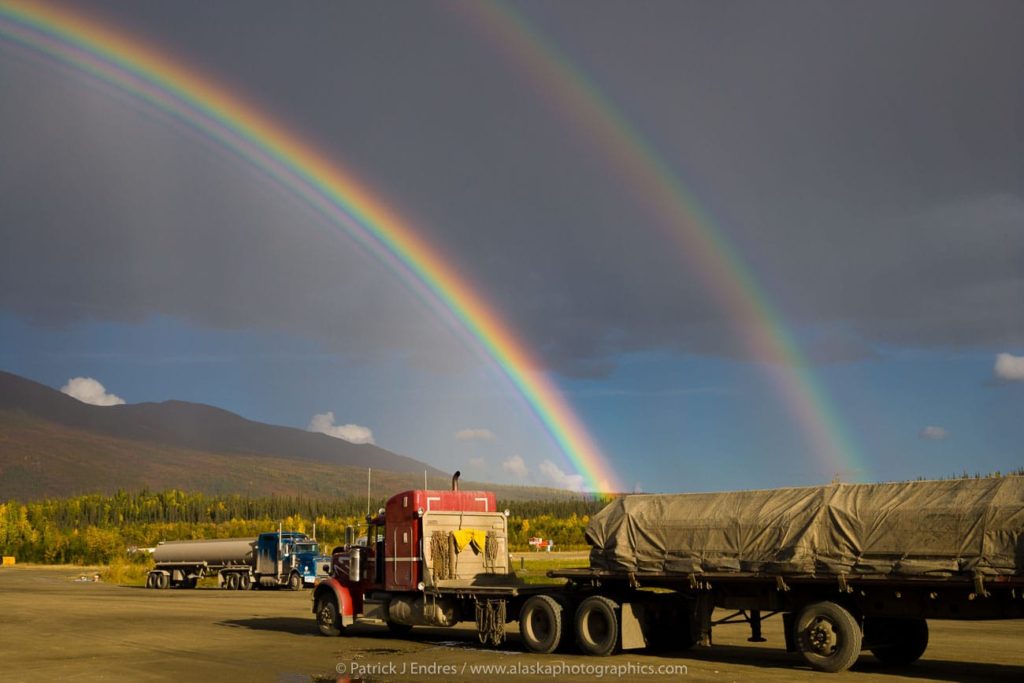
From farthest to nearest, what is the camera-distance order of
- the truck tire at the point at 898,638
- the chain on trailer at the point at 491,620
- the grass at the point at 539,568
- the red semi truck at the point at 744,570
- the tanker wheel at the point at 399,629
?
the grass at the point at 539,568, the tanker wheel at the point at 399,629, the chain on trailer at the point at 491,620, the truck tire at the point at 898,638, the red semi truck at the point at 744,570

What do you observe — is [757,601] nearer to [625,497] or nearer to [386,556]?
[625,497]

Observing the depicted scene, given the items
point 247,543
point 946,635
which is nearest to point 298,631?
point 946,635

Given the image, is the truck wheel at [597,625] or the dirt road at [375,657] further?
the truck wheel at [597,625]

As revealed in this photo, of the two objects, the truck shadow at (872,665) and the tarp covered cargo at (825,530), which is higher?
the tarp covered cargo at (825,530)

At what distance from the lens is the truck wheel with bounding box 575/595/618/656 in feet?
72.3

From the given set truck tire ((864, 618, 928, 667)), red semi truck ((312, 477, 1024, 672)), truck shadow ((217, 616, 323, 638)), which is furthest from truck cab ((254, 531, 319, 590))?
truck tire ((864, 618, 928, 667))

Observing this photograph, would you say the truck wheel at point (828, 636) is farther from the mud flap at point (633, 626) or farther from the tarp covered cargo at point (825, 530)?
the mud flap at point (633, 626)

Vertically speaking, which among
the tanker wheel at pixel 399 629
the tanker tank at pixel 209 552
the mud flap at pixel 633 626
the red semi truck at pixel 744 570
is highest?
the tanker tank at pixel 209 552

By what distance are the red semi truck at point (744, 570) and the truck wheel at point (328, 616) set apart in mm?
1229

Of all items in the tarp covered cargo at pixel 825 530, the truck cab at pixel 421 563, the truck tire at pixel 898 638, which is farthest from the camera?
the truck cab at pixel 421 563

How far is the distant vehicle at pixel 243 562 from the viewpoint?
203 feet

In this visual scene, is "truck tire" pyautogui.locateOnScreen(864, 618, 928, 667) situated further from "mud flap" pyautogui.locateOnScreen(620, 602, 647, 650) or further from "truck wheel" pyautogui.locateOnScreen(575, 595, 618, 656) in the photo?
"truck wheel" pyautogui.locateOnScreen(575, 595, 618, 656)

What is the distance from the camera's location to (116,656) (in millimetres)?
23578

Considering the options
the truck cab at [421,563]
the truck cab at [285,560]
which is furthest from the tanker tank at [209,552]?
the truck cab at [421,563]
